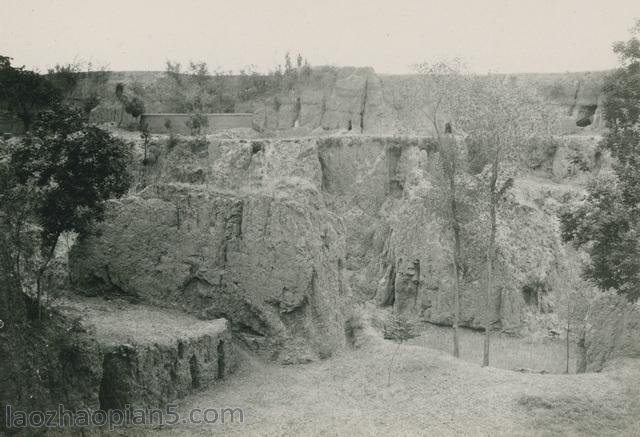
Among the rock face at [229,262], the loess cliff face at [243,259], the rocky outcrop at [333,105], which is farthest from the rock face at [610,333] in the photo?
the rocky outcrop at [333,105]

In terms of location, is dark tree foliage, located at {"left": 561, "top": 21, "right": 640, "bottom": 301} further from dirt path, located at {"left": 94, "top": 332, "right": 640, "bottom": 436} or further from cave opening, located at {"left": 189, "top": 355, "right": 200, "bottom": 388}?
cave opening, located at {"left": 189, "top": 355, "right": 200, "bottom": 388}

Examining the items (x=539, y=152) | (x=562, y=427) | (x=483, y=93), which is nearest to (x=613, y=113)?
(x=483, y=93)

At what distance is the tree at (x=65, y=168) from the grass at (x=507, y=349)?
1685 cm

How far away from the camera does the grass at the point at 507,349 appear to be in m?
27.4

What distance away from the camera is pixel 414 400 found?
18.0 m

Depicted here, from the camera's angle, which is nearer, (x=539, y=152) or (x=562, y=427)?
(x=562, y=427)

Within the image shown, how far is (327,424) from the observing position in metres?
16.1

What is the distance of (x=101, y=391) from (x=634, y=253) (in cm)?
1532

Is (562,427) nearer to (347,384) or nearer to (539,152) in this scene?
(347,384)

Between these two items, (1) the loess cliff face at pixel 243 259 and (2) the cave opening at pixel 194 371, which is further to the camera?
(1) the loess cliff face at pixel 243 259

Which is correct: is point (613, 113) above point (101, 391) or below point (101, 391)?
above

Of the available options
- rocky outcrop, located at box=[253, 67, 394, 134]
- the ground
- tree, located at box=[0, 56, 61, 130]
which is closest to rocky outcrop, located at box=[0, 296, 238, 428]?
the ground

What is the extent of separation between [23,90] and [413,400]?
1343 inches

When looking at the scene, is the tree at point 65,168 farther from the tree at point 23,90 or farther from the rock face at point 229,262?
the tree at point 23,90
